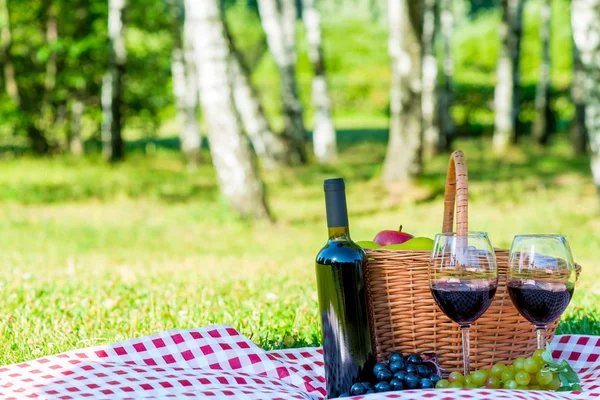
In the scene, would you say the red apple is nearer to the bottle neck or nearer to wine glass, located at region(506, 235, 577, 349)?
the bottle neck

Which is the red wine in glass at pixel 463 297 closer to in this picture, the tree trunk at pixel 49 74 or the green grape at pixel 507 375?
the green grape at pixel 507 375

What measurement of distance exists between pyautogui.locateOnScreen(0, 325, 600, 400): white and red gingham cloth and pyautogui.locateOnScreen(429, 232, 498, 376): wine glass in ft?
0.96

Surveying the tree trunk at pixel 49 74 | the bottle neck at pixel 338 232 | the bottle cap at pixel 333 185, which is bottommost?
the bottle neck at pixel 338 232

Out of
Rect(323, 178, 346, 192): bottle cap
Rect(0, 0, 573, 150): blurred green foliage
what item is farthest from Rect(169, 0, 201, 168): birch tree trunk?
Rect(323, 178, 346, 192): bottle cap

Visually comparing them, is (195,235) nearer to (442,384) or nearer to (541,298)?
Answer: (442,384)

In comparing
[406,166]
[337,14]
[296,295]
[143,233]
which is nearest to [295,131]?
[406,166]

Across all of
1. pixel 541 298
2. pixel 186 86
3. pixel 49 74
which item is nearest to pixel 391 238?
pixel 541 298

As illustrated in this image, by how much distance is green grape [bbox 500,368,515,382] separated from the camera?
2924 mm

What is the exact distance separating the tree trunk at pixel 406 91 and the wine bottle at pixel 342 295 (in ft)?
32.2

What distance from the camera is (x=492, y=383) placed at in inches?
115

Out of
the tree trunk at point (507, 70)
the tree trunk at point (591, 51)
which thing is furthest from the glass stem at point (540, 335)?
the tree trunk at point (507, 70)

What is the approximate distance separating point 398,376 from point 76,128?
17885 mm

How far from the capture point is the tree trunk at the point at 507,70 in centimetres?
1956

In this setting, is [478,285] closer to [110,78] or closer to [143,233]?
[143,233]
